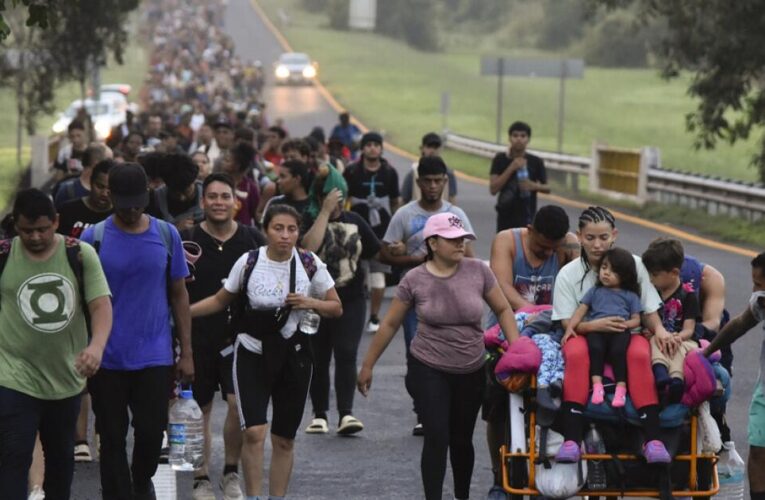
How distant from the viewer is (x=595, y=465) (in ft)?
26.1

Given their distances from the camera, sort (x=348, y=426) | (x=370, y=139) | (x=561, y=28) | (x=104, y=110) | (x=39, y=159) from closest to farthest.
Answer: (x=348, y=426)
(x=370, y=139)
(x=39, y=159)
(x=104, y=110)
(x=561, y=28)

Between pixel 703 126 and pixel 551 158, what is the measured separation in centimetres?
649

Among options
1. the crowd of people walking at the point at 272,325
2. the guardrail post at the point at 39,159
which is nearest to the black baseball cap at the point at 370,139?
the crowd of people walking at the point at 272,325

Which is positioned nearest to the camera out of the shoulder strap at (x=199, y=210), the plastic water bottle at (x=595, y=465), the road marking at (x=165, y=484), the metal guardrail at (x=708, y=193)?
the plastic water bottle at (x=595, y=465)

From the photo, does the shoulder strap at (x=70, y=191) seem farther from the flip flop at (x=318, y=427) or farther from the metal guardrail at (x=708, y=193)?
the metal guardrail at (x=708, y=193)

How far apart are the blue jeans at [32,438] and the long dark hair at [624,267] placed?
2.56m

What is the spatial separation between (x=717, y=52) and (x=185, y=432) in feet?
71.4

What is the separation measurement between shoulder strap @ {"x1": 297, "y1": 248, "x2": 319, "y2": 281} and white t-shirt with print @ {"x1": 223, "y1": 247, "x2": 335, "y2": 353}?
49 millimetres

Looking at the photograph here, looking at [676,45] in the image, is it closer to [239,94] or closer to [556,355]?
[556,355]

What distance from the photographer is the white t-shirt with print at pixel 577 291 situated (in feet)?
27.1

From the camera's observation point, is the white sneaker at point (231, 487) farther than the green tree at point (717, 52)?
No

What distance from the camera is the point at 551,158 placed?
123 feet

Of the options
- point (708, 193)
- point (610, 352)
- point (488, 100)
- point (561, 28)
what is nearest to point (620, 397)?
point (610, 352)

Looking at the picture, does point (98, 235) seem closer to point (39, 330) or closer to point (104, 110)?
point (39, 330)
